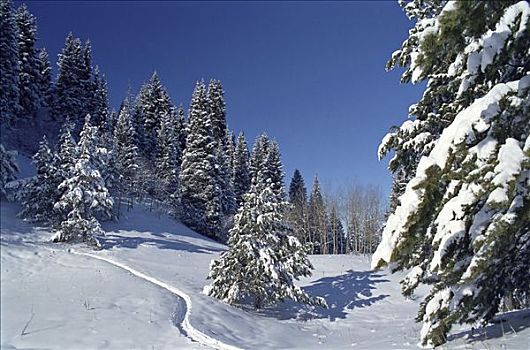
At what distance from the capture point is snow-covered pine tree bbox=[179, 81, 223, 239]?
35.5m

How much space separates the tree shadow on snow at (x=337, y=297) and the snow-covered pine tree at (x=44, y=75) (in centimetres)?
2807

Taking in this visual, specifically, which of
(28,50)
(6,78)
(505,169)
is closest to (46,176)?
(6,78)

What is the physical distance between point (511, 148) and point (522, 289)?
10.4ft

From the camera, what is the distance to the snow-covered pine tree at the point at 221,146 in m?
38.9

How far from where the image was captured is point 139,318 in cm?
948

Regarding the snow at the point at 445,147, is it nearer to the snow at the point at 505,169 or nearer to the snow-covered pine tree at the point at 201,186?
the snow at the point at 505,169

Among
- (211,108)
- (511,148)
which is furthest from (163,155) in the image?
(511,148)

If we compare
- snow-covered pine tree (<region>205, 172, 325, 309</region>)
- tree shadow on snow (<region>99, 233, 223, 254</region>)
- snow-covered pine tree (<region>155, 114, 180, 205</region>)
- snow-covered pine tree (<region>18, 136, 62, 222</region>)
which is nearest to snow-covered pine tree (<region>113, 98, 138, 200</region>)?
snow-covered pine tree (<region>155, 114, 180, 205</region>)

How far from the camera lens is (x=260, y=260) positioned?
16062 mm

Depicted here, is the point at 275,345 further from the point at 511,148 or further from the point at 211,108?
the point at 211,108

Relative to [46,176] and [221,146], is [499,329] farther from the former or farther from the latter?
[221,146]

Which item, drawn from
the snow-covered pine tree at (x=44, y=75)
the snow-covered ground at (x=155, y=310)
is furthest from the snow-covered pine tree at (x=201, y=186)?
the snow-covered pine tree at (x=44, y=75)

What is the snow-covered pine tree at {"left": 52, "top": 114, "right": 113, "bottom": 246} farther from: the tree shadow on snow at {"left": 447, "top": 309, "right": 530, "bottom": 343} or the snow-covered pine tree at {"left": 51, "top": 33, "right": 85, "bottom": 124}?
the snow-covered pine tree at {"left": 51, "top": 33, "right": 85, "bottom": 124}

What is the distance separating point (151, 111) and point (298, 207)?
21127 mm
